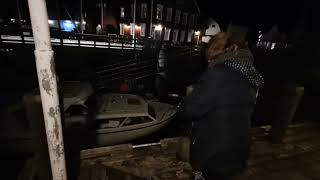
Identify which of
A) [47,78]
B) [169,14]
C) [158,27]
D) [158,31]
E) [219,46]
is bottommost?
[47,78]

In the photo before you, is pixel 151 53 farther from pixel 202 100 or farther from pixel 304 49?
pixel 202 100

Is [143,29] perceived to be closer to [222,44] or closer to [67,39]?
[67,39]

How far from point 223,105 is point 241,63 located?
428mm

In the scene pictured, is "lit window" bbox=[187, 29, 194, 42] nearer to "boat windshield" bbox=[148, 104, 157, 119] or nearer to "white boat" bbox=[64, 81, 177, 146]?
"boat windshield" bbox=[148, 104, 157, 119]

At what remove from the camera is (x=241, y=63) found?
78.4 inches

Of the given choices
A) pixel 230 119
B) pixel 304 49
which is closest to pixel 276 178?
pixel 230 119

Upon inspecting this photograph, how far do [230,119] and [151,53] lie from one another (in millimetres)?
16082

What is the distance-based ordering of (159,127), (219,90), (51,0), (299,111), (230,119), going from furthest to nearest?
(51,0) → (299,111) → (159,127) → (230,119) → (219,90)

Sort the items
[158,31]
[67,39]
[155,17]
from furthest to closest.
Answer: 1. [158,31]
2. [155,17]
3. [67,39]

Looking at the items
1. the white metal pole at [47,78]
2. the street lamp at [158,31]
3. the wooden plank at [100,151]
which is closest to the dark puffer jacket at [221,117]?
the white metal pole at [47,78]

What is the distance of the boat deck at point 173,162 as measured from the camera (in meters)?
3.52

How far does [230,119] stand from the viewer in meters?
2.10

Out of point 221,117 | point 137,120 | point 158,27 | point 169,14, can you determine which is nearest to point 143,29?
point 158,27

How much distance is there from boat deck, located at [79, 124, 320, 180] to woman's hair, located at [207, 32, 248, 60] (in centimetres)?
228
